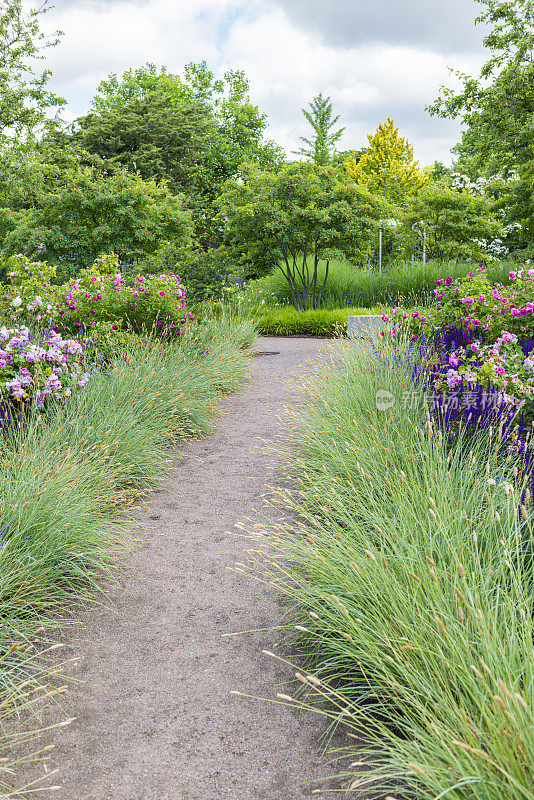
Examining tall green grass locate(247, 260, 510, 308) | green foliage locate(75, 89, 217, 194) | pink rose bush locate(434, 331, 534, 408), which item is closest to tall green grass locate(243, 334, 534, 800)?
pink rose bush locate(434, 331, 534, 408)

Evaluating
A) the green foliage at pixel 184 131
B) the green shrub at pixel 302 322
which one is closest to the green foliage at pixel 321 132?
the green foliage at pixel 184 131

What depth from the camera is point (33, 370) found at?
4.16 metres

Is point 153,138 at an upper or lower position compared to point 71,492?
upper

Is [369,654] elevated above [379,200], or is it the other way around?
[379,200]

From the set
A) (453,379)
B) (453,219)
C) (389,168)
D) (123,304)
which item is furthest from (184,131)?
(453,379)

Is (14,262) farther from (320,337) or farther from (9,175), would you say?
(9,175)

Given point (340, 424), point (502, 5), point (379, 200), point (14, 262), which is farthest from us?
point (502, 5)

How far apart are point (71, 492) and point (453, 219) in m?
20.5

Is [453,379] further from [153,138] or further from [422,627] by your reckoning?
[153,138]

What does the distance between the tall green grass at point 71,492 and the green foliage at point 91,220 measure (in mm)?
9800

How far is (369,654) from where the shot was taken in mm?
1866

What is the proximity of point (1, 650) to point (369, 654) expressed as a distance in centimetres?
144

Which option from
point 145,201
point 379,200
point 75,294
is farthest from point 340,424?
point 145,201

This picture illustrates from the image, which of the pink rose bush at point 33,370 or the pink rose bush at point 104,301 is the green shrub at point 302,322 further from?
the pink rose bush at point 33,370
